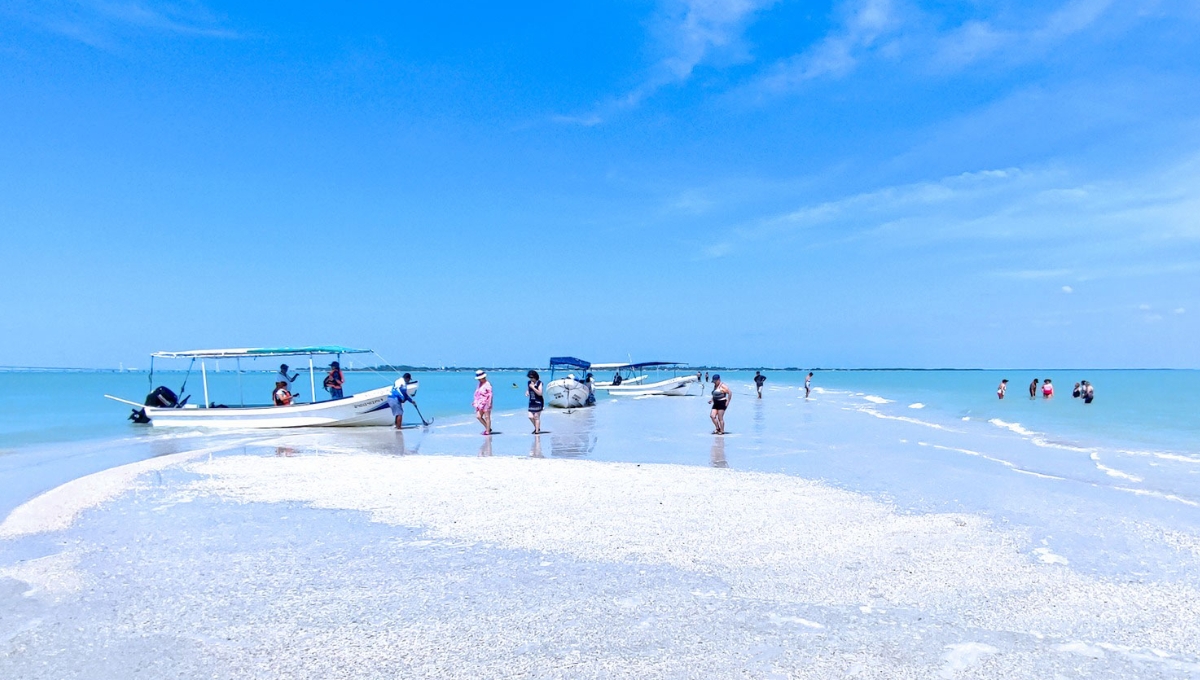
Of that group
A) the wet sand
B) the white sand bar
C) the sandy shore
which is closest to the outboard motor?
the white sand bar

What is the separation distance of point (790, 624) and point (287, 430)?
2271 cm

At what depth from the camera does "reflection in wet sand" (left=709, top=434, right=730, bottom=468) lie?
15047 mm

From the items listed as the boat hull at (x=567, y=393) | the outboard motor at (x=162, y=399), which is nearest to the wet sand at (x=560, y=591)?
the outboard motor at (x=162, y=399)

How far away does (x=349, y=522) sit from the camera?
30.2 feet

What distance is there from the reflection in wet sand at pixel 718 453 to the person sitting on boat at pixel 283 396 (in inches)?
591

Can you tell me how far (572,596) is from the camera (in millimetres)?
6281

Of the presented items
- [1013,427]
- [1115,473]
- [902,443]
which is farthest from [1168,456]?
[1013,427]

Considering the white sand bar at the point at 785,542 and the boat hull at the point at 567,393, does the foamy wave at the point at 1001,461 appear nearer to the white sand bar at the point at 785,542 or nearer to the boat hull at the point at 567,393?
the white sand bar at the point at 785,542

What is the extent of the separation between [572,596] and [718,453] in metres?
11.3

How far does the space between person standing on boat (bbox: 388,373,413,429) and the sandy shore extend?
1318 centimetres

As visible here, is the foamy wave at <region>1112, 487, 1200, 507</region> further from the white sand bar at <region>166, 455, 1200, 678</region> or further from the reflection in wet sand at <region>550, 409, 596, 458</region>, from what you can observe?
the reflection in wet sand at <region>550, 409, 596, 458</region>

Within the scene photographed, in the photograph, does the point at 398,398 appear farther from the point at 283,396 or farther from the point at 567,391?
the point at 567,391

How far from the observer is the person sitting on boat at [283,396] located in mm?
25531

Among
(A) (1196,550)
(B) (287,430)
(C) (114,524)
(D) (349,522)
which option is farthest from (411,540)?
(B) (287,430)
